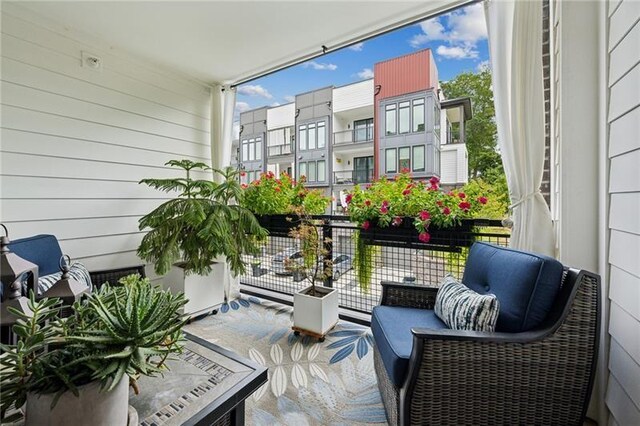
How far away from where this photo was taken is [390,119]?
4.17 metres

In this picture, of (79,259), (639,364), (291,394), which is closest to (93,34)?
(79,259)

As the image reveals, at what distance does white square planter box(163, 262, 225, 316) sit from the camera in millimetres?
2625

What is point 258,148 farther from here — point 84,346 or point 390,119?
point 84,346

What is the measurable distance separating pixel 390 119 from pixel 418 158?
3.12ft

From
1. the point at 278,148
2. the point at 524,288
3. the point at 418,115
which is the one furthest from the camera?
the point at 278,148

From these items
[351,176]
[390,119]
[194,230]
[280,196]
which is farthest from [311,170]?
[194,230]

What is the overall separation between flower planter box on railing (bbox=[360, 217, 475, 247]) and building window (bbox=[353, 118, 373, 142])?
3.36 meters

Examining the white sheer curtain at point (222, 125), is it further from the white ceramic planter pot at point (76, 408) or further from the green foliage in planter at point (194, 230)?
the white ceramic planter pot at point (76, 408)

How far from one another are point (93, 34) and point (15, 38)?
0.52 m

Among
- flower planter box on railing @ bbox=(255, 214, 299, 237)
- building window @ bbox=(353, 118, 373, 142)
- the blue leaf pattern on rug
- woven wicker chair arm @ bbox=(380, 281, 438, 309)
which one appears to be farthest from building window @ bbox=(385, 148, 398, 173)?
the blue leaf pattern on rug

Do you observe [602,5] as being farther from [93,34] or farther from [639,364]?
[93,34]

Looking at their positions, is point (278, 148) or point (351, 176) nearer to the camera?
point (278, 148)

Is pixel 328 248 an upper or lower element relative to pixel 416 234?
lower

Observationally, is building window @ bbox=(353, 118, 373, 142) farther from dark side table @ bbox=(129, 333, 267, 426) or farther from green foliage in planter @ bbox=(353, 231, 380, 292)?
dark side table @ bbox=(129, 333, 267, 426)
